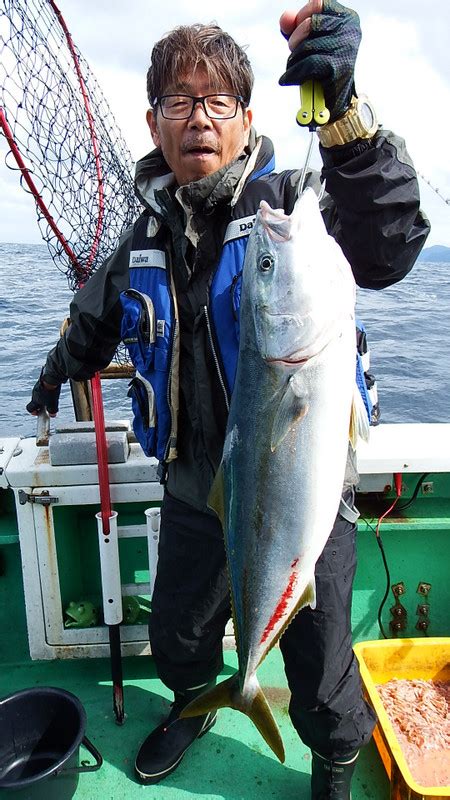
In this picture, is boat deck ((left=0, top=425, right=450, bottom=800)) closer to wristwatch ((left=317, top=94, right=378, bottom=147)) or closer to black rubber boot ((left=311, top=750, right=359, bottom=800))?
black rubber boot ((left=311, top=750, right=359, bottom=800))

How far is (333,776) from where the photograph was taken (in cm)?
267

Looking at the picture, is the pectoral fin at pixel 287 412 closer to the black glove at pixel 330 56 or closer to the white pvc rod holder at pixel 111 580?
the black glove at pixel 330 56

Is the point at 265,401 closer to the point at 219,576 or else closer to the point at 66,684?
the point at 219,576

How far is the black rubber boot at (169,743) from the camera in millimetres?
3027

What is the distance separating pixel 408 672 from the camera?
346cm

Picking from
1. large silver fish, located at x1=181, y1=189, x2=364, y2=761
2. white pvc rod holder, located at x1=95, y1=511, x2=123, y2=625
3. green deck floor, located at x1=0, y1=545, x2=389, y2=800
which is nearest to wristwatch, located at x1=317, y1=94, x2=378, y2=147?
large silver fish, located at x1=181, y1=189, x2=364, y2=761

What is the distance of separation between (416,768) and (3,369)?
11890 millimetres

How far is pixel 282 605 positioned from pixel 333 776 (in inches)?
44.1

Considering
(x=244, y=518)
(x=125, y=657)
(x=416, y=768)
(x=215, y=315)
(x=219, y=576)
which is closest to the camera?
(x=244, y=518)

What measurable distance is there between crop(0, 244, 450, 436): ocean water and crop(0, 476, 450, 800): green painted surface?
5.48m

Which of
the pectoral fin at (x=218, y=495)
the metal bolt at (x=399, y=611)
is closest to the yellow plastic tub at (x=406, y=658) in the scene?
the metal bolt at (x=399, y=611)

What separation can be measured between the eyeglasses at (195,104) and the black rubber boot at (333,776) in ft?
8.73

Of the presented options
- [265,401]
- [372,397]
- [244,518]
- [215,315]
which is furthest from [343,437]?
[372,397]

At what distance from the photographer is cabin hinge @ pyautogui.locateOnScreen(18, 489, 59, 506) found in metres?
3.44
